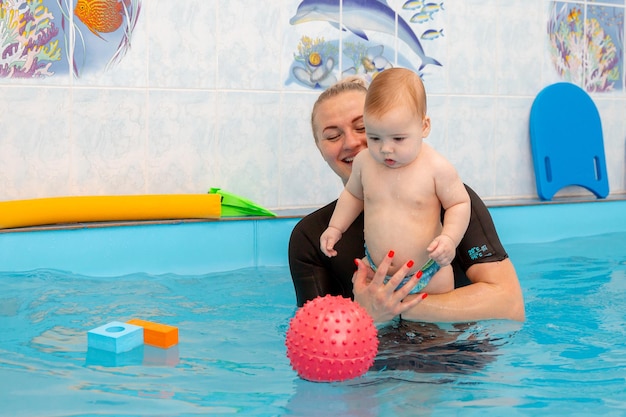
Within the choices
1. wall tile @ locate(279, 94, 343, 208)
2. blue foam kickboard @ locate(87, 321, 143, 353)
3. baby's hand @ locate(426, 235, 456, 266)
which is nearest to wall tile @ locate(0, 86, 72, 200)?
wall tile @ locate(279, 94, 343, 208)

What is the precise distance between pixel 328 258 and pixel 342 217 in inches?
9.4

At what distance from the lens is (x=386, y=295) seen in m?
2.62

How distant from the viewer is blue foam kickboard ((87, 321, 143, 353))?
2.83 meters

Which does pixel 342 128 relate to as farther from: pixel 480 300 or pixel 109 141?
pixel 109 141

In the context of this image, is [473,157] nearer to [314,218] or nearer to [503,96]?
[503,96]

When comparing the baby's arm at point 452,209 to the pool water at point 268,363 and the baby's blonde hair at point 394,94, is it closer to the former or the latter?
the baby's blonde hair at point 394,94

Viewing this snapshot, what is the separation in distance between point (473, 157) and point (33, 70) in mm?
3102

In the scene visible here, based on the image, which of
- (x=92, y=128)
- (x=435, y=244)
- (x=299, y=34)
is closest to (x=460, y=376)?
(x=435, y=244)

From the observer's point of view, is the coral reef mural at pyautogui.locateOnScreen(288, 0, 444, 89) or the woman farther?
the coral reef mural at pyautogui.locateOnScreen(288, 0, 444, 89)

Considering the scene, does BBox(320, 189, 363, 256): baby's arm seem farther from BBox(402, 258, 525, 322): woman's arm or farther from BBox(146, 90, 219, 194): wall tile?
BBox(146, 90, 219, 194): wall tile

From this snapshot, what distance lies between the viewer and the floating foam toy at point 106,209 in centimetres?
436

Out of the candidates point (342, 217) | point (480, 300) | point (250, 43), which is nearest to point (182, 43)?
point (250, 43)

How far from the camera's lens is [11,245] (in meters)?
4.24

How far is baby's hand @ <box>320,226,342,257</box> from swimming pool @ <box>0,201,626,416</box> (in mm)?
332
